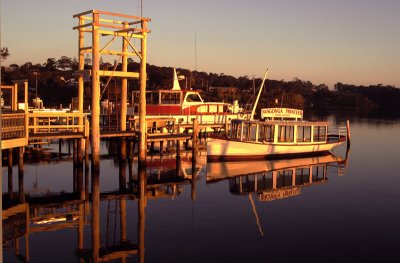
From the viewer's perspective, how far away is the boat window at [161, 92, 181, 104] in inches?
1746

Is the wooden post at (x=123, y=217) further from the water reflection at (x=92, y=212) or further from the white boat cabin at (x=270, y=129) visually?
the white boat cabin at (x=270, y=129)

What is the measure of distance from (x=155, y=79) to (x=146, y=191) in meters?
115

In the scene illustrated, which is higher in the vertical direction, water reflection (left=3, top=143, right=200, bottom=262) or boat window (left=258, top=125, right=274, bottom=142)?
Answer: boat window (left=258, top=125, right=274, bottom=142)

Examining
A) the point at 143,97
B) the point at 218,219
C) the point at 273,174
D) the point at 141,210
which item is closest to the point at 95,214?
the point at 141,210

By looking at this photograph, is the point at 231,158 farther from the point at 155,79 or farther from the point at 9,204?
the point at 155,79

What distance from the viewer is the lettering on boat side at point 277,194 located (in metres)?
21.9

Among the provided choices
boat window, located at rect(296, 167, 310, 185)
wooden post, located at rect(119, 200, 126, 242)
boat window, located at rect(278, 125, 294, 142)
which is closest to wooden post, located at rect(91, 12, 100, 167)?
wooden post, located at rect(119, 200, 126, 242)

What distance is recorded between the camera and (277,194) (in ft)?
74.2

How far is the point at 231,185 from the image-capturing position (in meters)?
24.9

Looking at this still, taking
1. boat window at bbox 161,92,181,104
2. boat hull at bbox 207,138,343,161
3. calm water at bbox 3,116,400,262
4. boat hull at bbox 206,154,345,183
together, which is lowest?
calm water at bbox 3,116,400,262

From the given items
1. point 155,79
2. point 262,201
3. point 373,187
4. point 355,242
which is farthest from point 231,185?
point 155,79

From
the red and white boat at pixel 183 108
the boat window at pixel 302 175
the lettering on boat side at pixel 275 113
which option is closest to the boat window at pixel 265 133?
the lettering on boat side at pixel 275 113

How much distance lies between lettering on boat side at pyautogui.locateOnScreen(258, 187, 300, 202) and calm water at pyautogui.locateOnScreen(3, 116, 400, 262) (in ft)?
0.18

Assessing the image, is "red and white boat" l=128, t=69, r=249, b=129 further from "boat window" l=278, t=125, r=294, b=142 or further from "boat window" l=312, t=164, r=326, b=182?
"boat window" l=312, t=164, r=326, b=182
